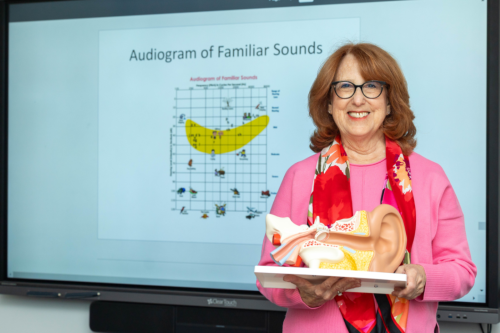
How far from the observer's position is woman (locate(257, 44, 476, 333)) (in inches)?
39.3

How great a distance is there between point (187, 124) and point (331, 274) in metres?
1.20

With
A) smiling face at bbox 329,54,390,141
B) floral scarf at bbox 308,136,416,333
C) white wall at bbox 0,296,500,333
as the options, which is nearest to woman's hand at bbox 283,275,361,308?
floral scarf at bbox 308,136,416,333

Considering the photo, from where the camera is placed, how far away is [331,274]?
0.76 metres

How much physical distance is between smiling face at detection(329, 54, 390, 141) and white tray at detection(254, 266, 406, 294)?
39 cm

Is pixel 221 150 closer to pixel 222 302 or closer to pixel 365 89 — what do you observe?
pixel 222 302

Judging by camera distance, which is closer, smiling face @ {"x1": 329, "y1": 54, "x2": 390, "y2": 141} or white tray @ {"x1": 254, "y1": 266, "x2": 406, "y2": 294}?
white tray @ {"x1": 254, "y1": 266, "x2": 406, "y2": 294}

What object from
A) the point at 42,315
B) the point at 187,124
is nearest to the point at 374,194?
the point at 187,124

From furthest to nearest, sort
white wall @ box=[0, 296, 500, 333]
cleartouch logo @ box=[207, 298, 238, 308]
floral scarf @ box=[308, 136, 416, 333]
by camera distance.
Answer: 1. white wall @ box=[0, 296, 500, 333]
2. cleartouch logo @ box=[207, 298, 238, 308]
3. floral scarf @ box=[308, 136, 416, 333]

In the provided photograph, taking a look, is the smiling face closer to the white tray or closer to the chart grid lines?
the white tray

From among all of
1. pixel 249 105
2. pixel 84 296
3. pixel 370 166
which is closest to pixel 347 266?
pixel 370 166

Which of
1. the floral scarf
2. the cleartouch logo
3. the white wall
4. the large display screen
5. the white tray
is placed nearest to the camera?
the white tray

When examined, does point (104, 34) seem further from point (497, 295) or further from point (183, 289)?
point (497, 295)

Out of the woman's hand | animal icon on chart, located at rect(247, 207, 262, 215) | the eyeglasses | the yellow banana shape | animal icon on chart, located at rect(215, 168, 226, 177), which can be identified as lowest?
the woman's hand

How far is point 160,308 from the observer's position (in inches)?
70.2
